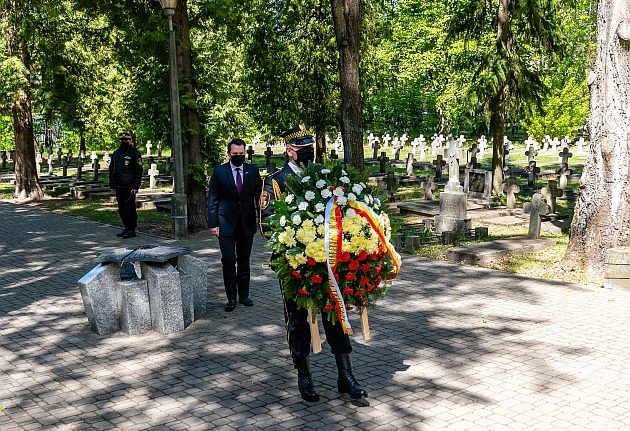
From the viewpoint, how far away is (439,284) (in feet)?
35.8

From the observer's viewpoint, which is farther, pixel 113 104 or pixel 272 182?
pixel 113 104

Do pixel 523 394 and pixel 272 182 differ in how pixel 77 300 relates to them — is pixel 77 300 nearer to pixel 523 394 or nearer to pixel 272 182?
pixel 272 182

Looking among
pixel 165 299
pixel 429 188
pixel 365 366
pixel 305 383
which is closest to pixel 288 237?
pixel 305 383

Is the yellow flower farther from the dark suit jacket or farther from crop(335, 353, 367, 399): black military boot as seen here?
the dark suit jacket

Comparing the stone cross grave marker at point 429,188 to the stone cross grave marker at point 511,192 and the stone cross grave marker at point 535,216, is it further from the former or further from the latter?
the stone cross grave marker at point 535,216

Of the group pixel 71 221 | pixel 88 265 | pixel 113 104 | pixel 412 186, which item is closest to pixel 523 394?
pixel 88 265

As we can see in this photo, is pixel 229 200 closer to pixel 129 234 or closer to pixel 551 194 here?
pixel 129 234

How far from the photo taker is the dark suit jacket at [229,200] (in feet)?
30.1

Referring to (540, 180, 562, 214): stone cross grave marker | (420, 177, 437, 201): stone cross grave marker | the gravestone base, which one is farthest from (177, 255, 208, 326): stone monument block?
(420, 177, 437, 201): stone cross grave marker

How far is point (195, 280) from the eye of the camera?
29.9ft

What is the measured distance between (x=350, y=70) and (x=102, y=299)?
26.4 feet

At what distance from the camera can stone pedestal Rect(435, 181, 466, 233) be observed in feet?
53.4

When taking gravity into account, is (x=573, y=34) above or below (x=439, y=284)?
above

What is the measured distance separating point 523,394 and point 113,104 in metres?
28.7
